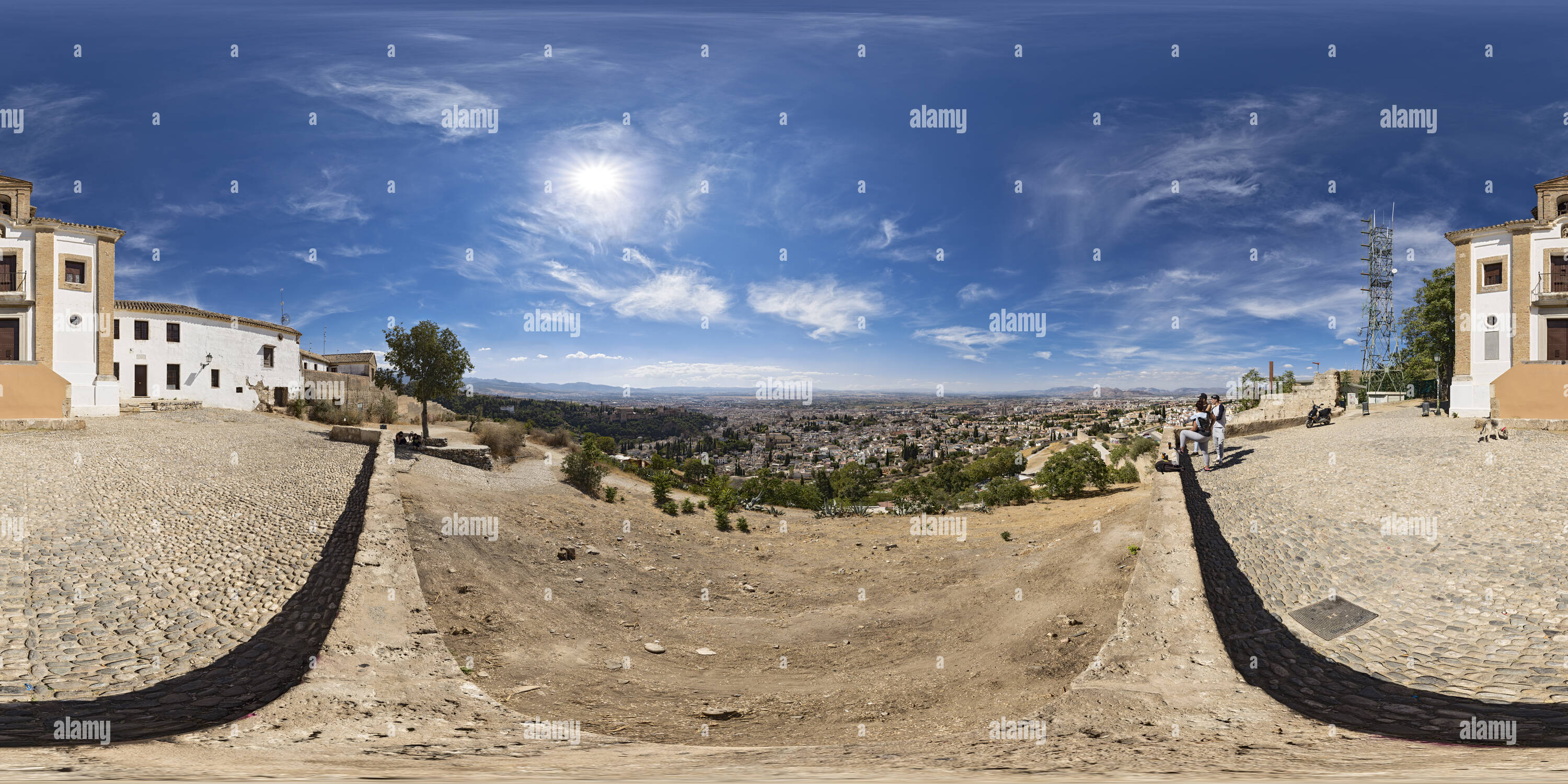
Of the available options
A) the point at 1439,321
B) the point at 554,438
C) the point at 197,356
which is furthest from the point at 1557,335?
the point at 197,356

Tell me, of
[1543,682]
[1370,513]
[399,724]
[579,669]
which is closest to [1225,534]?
[1370,513]

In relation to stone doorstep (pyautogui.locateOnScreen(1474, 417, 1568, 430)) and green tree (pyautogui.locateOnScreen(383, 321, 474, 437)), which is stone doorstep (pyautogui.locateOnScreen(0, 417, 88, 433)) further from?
stone doorstep (pyautogui.locateOnScreen(1474, 417, 1568, 430))

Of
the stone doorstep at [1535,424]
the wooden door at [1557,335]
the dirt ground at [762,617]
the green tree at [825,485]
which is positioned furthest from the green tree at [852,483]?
the wooden door at [1557,335]

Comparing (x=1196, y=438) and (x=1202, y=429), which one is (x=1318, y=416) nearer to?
(x=1202, y=429)

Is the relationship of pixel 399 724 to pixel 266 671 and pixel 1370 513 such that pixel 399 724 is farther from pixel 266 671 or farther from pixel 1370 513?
pixel 1370 513

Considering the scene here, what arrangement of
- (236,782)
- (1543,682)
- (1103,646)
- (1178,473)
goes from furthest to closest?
1. (1178,473)
2. (1103,646)
3. (1543,682)
4. (236,782)

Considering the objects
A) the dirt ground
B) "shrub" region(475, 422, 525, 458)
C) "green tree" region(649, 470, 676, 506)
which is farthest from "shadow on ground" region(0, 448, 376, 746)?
"shrub" region(475, 422, 525, 458)
